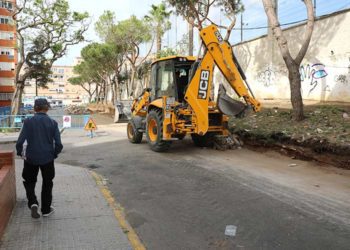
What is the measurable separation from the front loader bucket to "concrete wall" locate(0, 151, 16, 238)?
6.04m

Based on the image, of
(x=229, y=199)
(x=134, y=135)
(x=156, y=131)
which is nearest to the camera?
(x=229, y=199)

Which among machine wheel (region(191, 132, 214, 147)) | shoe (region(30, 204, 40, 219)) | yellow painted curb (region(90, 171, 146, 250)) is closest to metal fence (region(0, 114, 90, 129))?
machine wheel (region(191, 132, 214, 147))

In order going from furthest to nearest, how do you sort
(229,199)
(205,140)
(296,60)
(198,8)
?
(198,8) → (205,140) → (296,60) → (229,199)

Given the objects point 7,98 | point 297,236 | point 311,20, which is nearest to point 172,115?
point 311,20

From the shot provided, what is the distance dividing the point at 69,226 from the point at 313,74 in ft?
47.5

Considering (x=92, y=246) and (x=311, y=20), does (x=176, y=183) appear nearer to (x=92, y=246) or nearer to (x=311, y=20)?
(x=92, y=246)

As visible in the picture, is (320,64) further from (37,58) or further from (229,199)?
(37,58)

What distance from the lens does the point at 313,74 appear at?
56.6 feet

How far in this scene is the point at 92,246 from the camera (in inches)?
184

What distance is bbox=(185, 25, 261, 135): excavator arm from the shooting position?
10492 mm

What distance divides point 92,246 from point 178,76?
7.86 metres

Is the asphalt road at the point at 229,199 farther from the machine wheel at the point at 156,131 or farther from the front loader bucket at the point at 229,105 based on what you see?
the front loader bucket at the point at 229,105

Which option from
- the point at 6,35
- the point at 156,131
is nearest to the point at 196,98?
the point at 156,131

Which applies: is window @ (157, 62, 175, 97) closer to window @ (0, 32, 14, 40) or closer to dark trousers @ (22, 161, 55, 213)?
dark trousers @ (22, 161, 55, 213)
